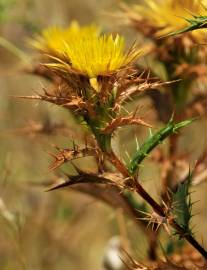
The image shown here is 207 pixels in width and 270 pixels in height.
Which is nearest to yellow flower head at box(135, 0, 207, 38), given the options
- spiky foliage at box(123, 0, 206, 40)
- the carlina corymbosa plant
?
spiky foliage at box(123, 0, 206, 40)

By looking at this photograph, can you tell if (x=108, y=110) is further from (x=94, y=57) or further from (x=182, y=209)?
(x=182, y=209)

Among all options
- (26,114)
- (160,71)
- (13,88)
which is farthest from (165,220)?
(13,88)

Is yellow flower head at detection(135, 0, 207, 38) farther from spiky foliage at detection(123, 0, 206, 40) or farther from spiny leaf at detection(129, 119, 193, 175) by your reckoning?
spiny leaf at detection(129, 119, 193, 175)

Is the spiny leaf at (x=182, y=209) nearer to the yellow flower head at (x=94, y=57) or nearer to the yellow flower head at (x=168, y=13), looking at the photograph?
the yellow flower head at (x=94, y=57)

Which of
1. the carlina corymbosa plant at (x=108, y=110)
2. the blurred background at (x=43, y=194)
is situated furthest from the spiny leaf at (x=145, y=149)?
the blurred background at (x=43, y=194)

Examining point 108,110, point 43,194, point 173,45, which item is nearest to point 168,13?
point 173,45

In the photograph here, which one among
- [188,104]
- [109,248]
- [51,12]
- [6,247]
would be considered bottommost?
[6,247]

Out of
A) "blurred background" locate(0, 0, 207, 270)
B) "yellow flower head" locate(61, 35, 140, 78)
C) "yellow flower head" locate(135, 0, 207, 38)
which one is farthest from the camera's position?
"blurred background" locate(0, 0, 207, 270)

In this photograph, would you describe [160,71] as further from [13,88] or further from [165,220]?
[13,88]
